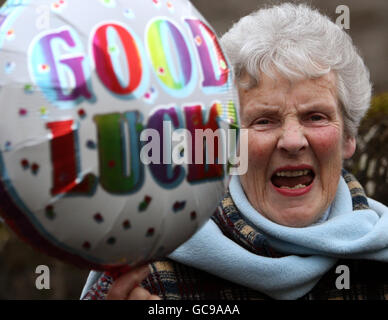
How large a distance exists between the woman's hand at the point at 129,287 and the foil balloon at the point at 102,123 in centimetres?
13

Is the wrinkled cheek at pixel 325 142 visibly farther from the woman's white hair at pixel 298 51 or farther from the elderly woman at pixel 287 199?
the woman's white hair at pixel 298 51

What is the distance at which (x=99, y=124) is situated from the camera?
1.50 meters

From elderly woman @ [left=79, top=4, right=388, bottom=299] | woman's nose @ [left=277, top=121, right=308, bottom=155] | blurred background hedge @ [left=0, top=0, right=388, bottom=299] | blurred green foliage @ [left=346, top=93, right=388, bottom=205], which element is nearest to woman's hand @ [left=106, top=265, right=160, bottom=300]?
elderly woman @ [left=79, top=4, right=388, bottom=299]

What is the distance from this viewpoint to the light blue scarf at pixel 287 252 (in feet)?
7.27

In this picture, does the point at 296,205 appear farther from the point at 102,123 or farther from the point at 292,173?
the point at 102,123

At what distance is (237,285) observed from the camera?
2285mm

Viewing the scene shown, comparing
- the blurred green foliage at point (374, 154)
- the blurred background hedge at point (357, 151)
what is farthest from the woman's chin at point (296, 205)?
the blurred green foliage at point (374, 154)

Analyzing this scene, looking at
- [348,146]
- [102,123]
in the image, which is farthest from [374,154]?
[102,123]

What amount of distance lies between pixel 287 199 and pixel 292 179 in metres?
0.06

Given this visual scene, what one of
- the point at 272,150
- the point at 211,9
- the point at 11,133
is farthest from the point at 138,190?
the point at 211,9

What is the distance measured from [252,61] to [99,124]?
847 millimetres

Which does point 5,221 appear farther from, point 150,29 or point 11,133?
point 150,29

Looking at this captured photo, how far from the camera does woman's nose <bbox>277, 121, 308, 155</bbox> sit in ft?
7.21

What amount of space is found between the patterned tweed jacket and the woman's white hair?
0.43 metres
